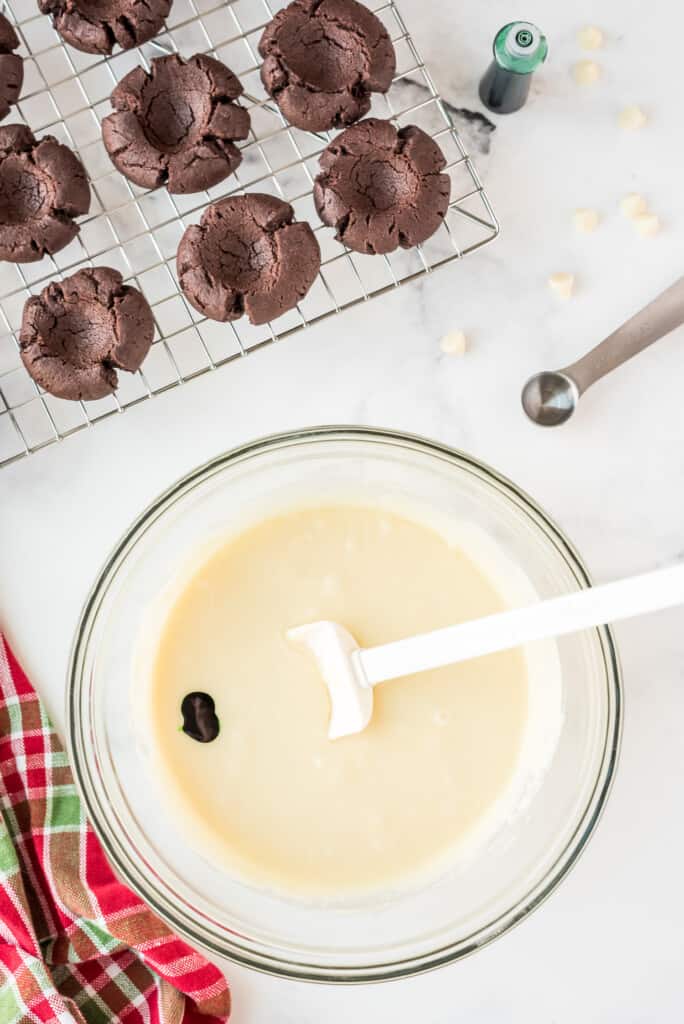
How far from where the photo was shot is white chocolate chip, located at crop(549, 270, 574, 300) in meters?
1.57

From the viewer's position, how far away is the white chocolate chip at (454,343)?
61.3 inches

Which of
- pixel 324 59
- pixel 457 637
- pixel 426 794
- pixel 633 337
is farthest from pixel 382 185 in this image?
pixel 426 794

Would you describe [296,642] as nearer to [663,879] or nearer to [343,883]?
[343,883]

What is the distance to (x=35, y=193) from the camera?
144 cm

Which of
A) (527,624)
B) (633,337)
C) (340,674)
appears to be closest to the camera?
(527,624)

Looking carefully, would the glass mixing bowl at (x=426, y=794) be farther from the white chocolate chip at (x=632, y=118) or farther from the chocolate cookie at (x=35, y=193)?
the white chocolate chip at (x=632, y=118)

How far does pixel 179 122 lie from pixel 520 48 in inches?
19.0

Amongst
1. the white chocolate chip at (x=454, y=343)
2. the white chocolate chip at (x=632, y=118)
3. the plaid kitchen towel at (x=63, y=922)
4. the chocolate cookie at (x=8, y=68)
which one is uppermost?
the chocolate cookie at (x=8, y=68)

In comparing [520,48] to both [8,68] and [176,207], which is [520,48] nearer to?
[176,207]

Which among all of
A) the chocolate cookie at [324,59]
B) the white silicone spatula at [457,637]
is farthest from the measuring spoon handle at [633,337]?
the chocolate cookie at [324,59]

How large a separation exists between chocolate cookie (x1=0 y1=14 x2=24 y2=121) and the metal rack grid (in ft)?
0.21

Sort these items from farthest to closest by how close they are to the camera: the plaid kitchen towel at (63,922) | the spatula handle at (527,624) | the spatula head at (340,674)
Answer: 1. the plaid kitchen towel at (63,922)
2. the spatula head at (340,674)
3. the spatula handle at (527,624)

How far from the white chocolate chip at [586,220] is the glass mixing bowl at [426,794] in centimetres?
44

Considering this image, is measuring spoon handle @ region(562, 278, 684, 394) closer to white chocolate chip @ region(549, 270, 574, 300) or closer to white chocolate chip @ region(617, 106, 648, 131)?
white chocolate chip @ region(549, 270, 574, 300)
